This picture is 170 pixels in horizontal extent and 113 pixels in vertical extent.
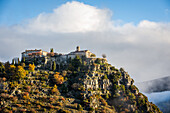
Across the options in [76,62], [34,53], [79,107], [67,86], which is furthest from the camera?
[34,53]

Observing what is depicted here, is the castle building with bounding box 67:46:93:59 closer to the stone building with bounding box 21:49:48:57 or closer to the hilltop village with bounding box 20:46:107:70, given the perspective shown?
the hilltop village with bounding box 20:46:107:70

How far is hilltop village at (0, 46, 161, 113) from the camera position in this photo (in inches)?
3883

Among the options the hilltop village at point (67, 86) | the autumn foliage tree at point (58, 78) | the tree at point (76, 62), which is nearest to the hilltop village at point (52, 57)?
the hilltop village at point (67, 86)

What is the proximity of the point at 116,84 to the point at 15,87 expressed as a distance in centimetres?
5644

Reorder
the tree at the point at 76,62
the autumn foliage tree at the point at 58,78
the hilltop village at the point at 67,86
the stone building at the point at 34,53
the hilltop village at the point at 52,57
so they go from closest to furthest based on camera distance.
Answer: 1. the hilltop village at the point at 67,86
2. the autumn foliage tree at the point at 58,78
3. the tree at the point at 76,62
4. the hilltop village at the point at 52,57
5. the stone building at the point at 34,53

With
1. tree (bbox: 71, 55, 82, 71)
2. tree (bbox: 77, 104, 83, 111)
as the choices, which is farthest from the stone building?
tree (bbox: 77, 104, 83, 111)

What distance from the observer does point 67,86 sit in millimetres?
116500

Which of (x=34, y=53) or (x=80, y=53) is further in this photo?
(x=34, y=53)

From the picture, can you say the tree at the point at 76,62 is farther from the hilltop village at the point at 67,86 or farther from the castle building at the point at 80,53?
the castle building at the point at 80,53

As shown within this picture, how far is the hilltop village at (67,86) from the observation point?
98.6 metres

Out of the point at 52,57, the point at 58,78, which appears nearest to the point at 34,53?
the point at 52,57

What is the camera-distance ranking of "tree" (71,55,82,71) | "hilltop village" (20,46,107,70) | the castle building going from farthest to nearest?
the castle building, "hilltop village" (20,46,107,70), "tree" (71,55,82,71)

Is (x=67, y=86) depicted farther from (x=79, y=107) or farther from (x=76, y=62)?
(x=76, y=62)

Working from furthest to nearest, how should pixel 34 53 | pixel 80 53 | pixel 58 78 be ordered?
pixel 34 53 < pixel 80 53 < pixel 58 78
